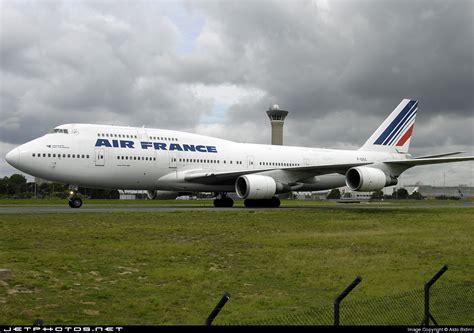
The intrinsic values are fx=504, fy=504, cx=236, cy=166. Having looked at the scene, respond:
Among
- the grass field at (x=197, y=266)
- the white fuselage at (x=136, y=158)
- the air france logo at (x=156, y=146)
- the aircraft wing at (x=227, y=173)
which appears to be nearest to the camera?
the grass field at (x=197, y=266)

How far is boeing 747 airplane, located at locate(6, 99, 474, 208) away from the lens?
1069 inches

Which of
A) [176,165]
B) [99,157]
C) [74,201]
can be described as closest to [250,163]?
[176,165]

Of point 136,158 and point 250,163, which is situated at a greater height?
point 250,163

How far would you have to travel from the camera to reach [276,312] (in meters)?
7.77

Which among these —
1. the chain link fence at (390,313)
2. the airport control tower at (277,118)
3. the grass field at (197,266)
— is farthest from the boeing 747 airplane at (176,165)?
the airport control tower at (277,118)

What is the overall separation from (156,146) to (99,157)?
142 inches

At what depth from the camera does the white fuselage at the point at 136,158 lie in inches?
1059

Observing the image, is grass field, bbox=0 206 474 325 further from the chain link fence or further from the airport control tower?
the airport control tower

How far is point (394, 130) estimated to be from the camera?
4200 cm

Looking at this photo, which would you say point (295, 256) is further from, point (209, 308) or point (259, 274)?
point (209, 308)

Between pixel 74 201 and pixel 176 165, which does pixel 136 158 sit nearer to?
pixel 176 165

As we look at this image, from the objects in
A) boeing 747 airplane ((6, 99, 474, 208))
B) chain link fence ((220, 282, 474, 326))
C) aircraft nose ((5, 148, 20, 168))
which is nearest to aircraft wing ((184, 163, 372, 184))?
boeing 747 airplane ((6, 99, 474, 208))

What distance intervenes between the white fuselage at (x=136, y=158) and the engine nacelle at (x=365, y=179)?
3625 mm

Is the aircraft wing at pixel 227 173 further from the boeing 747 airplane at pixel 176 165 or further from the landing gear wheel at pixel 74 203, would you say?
the landing gear wheel at pixel 74 203
